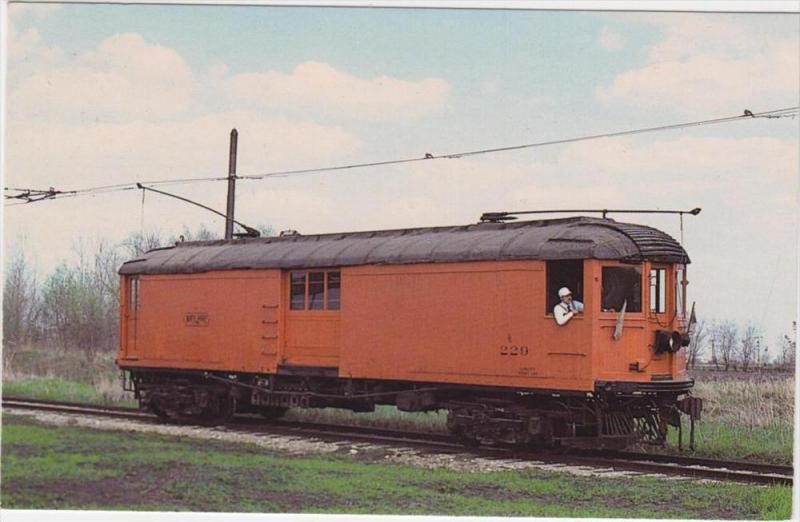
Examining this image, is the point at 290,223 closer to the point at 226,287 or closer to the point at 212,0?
the point at 226,287

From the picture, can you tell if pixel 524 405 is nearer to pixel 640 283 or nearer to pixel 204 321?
pixel 640 283

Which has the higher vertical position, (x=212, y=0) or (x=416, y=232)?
(x=212, y=0)

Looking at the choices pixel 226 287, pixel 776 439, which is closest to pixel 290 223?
pixel 226 287

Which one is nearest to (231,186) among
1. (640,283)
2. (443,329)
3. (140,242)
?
(140,242)

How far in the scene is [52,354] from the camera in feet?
70.1

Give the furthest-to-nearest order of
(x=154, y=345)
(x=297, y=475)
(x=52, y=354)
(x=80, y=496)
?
1. (x=154, y=345)
2. (x=52, y=354)
3. (x=297, y=475)
4. (x=80, y=496)

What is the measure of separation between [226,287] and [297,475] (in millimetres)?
7182

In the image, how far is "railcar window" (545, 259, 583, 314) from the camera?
1717cm

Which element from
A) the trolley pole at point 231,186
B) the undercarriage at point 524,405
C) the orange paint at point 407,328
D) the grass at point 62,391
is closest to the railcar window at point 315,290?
the orange paint at point 407,328

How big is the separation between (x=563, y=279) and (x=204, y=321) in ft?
26.6

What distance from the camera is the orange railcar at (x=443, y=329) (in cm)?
1716

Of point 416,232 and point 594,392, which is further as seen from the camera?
point 416,232

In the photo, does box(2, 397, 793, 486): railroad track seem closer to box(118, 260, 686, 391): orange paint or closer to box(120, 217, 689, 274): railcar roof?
box(118, 260, 686, 391): orange paint

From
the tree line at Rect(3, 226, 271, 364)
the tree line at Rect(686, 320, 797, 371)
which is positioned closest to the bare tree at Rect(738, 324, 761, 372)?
the tree line at Rect(686, 320, 797, 371)
